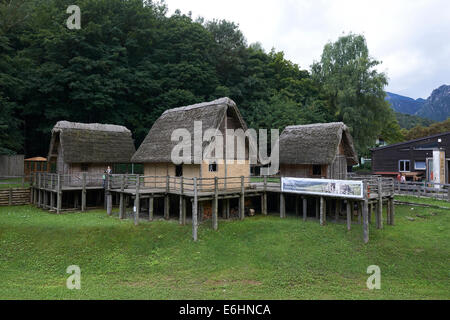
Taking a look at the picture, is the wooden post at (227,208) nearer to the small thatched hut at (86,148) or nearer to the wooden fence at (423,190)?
the small thatched hut at (86,148)

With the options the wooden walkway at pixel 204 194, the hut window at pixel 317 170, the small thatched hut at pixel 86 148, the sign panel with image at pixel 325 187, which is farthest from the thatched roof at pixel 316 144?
the small thatched hut at pixel 86 148

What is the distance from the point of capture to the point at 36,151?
38.0 m

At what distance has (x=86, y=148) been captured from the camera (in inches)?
951

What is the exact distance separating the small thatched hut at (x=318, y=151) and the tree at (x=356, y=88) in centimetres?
1966

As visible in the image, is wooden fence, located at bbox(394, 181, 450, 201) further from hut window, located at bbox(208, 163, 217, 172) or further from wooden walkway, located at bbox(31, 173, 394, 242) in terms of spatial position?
hut window, located at bbox(208, 163, 217, 172)

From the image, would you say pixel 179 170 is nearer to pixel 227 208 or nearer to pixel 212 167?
pixel 212 167

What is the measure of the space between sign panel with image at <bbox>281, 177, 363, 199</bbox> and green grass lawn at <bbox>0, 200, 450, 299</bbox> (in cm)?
183

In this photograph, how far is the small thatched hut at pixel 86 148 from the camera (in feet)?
77.2

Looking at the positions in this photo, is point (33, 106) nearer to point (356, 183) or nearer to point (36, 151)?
point (36, 151)

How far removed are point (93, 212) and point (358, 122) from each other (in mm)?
34576

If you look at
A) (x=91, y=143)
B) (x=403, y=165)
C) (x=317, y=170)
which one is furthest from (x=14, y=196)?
(x=403, y=165)

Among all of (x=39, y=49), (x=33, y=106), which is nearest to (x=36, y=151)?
(x=33, y=106)

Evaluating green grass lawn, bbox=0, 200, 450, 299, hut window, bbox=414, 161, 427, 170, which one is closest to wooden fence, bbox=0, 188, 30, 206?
green grass lawn, bbox=0, 200, 450, 299

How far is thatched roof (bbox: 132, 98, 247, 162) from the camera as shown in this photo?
2003cm
